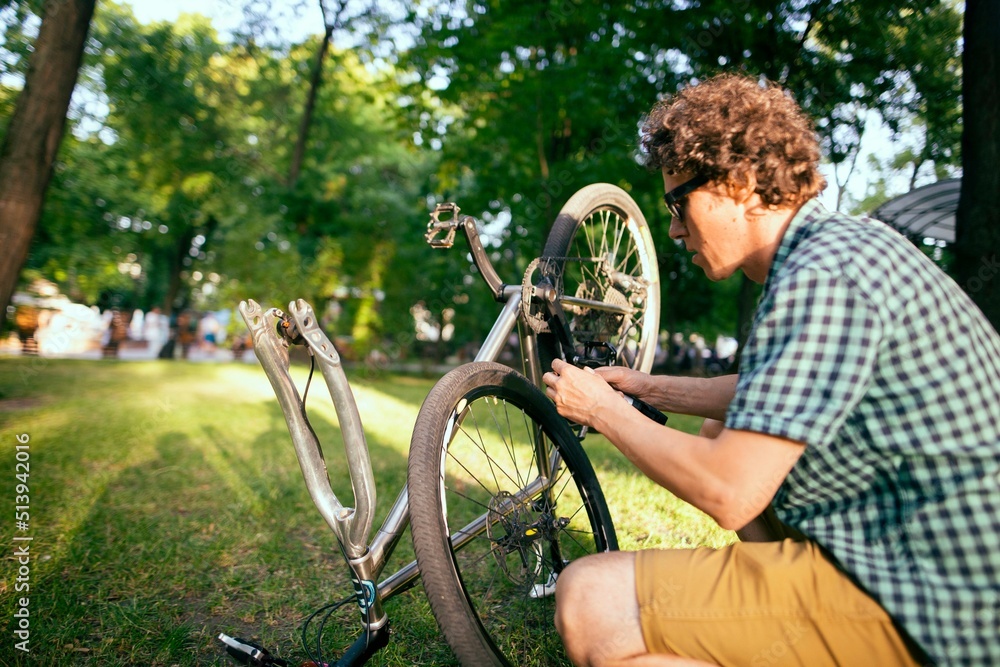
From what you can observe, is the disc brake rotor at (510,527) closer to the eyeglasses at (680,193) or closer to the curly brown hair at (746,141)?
the eyeglasses at (680,193)

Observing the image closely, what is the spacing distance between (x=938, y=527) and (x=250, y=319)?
5.19 ft

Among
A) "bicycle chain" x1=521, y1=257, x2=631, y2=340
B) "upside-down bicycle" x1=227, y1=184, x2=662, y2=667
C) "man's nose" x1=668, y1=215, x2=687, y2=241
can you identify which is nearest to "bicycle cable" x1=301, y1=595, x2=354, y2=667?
"upside-down bicycle" x1=227, y1=184, x2=662, y2=667

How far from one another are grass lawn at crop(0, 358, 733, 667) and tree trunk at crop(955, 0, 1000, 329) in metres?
3.72

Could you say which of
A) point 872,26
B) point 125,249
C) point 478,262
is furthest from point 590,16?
point 478,262

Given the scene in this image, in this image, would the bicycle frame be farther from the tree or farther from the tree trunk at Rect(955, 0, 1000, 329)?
the tree

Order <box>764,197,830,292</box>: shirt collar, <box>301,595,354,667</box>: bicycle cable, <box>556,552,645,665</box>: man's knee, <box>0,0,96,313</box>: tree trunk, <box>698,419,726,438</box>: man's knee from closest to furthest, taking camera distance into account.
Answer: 1. <box>556,552,645,665</box>: man's knee
2. <box>764,197,830,292</box>: shirt collar
3. <box>301,595,354,667</box>: bicycle cable
4. <box>698,419,726,438</box>: man's knee
5. <box>0,0,96,313</box>: tree trunk

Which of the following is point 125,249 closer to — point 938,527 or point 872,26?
point 938,527

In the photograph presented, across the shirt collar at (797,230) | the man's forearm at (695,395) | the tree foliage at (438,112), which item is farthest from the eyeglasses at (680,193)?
the tree foliage at (438,112)

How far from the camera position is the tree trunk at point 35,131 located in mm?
5449

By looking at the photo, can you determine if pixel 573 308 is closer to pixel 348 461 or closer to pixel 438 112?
pixel 348 461

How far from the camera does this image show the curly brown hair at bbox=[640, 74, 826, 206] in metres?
1.44

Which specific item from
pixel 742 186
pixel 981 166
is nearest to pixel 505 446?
pixel 742 186

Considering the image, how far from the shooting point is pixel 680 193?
158 centimetres

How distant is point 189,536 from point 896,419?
10.7ft
